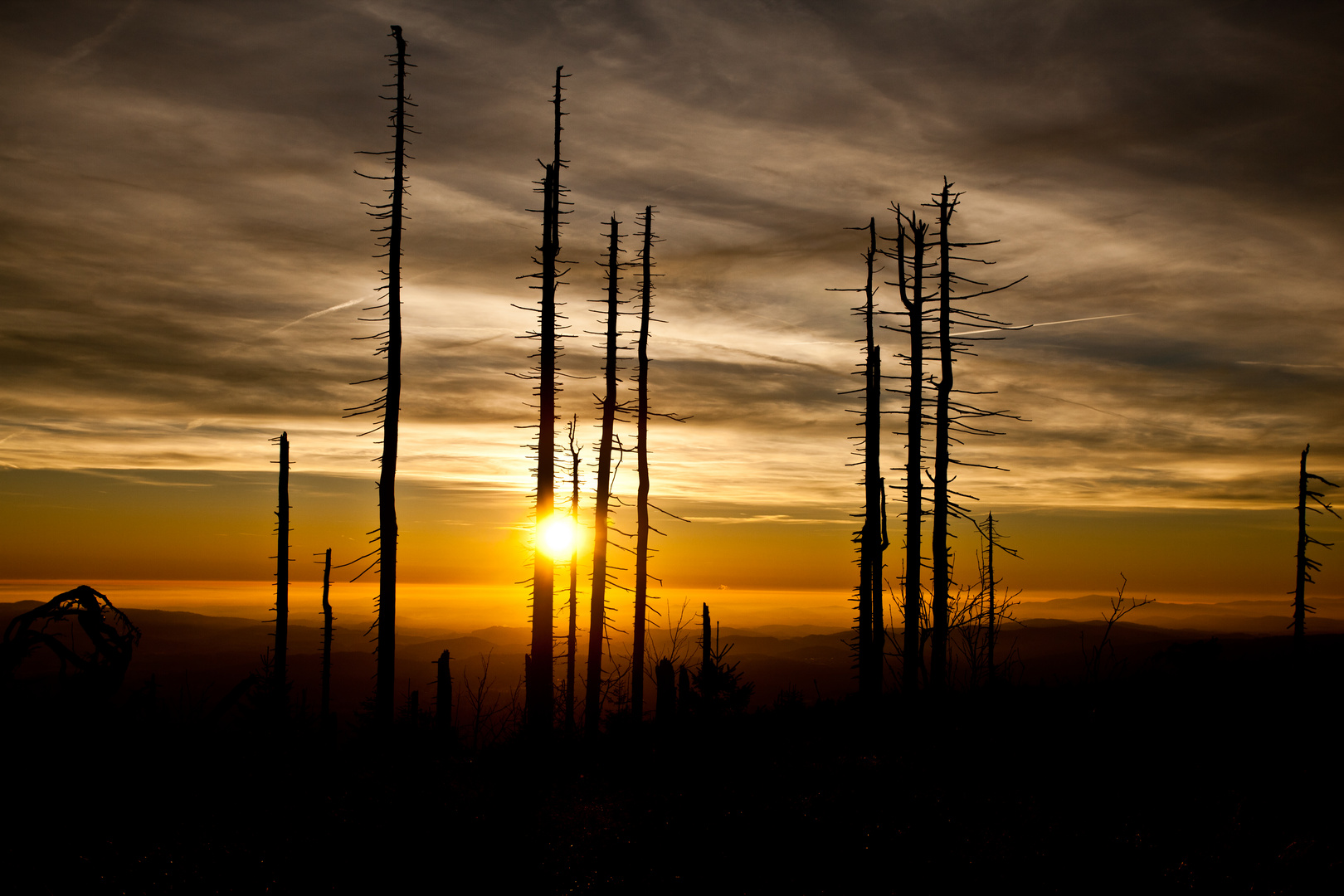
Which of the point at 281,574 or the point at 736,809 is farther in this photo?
the point at 281,574

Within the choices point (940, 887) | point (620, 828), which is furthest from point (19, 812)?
point (940, 887)

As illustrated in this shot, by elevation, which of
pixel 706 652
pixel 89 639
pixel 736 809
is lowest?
pixel 706 652

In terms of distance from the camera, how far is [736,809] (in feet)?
30.8

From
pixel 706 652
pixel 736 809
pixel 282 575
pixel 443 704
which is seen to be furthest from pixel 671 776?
pixel 282 575

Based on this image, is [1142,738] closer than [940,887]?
No

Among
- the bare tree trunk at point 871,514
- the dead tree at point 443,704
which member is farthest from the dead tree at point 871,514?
the dead tree at point 443,704

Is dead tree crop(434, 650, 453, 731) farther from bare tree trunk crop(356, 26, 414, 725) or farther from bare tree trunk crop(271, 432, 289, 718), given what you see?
bare tree trunk crop(271, 432, 289, 718)

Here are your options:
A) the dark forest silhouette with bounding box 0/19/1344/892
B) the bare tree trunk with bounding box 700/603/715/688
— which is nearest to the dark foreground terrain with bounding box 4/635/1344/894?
the dark forest silhouette with bounding box 0/19/1344/892

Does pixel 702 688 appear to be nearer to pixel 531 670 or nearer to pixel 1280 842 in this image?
pixel 531 670

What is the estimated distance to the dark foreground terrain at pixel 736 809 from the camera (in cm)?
693

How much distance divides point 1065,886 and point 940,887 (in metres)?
1.02

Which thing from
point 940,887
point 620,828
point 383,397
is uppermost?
point 383,397

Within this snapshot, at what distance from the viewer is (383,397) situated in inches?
739

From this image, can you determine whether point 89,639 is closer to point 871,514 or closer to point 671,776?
point 671,776
